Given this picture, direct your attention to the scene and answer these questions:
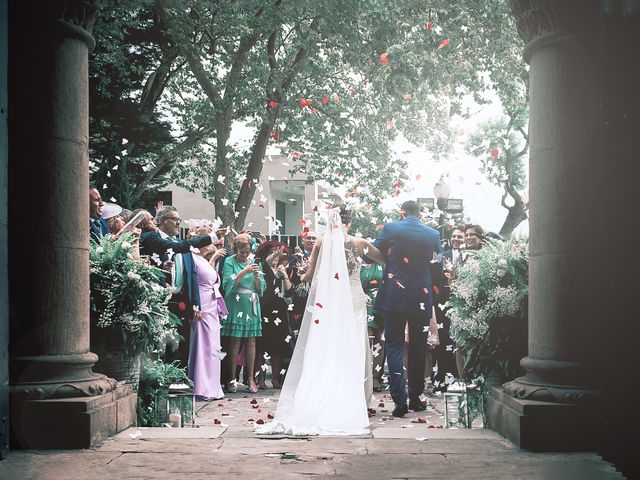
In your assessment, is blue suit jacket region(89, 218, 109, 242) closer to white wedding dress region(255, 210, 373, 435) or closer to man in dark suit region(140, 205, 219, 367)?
man in dark suit region(140, 205, 219, 367)

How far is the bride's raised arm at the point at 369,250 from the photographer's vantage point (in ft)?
28.6

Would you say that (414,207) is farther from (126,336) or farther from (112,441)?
(112,441)

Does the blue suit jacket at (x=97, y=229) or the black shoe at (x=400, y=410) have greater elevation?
the blue suit jacket at (x=97, y=229)

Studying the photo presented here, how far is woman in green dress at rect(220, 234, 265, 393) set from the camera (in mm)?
10922

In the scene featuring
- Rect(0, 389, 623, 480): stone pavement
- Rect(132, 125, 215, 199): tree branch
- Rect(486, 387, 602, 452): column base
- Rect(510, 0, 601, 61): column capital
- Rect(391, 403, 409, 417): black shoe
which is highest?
Rect(132, 125, 215, 199): tree branch

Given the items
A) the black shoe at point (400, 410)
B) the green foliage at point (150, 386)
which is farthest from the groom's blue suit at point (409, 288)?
the green foliage at point (150, 386)

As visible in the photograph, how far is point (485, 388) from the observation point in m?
7.00

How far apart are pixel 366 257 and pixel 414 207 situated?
0.77 metres

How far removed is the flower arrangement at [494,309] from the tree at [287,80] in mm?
7726

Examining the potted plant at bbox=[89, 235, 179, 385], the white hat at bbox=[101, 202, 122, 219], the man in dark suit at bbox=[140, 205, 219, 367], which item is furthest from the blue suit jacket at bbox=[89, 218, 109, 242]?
the man in dark suit at bbox=[140, 205, 219, 367]

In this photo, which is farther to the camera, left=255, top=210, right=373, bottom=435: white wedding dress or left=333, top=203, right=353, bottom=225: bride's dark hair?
left=333, top=203, right=353, bottom=225: bride's dark hair

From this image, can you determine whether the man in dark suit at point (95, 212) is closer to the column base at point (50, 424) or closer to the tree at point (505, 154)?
the column base at point (50, 424)

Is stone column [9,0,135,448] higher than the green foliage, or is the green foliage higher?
stone column [9,0,135,448]

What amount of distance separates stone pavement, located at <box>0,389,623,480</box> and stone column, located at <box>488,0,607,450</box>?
499 millimetres
